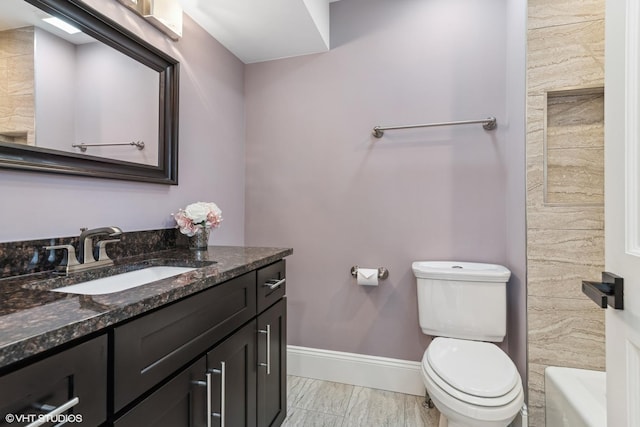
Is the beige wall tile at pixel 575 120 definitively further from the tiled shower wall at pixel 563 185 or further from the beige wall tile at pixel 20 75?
the beige wall tile at pixel 20 75

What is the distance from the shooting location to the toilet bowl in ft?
3.82

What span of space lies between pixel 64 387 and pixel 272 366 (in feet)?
3.11

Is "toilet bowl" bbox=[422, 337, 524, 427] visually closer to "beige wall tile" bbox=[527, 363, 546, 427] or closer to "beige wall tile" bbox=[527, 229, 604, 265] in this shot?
"beige wall tile" bbox=[527, 363, 546, 427]

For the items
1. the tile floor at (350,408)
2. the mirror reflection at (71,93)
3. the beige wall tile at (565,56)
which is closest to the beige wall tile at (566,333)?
the tile floor at (350,408)

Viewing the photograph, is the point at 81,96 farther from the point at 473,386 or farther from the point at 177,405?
the point at 473,386

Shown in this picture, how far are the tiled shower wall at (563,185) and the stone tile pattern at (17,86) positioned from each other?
1.99 m

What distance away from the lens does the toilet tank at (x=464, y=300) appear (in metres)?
1.61

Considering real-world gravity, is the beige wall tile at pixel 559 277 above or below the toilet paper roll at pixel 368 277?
above

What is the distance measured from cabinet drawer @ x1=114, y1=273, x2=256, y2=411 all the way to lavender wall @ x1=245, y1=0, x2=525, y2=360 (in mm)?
1028

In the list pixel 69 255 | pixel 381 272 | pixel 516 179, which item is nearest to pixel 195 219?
pixel 69 255

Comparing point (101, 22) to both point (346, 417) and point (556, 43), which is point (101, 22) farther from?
point (346, 417)

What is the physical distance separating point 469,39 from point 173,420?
7.34ft

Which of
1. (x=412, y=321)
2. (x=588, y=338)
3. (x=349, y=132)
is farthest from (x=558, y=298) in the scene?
(x=349, y=132)

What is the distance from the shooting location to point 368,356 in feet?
6.56
